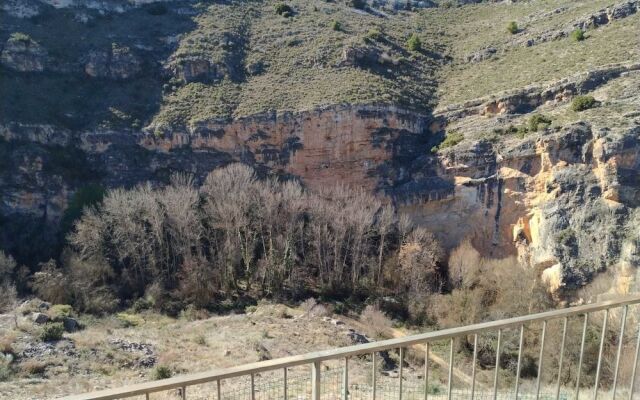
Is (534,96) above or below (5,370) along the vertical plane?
above

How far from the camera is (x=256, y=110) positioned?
2908 cm

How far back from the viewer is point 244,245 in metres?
24.7

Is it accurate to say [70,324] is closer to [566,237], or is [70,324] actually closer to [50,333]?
[50,333]

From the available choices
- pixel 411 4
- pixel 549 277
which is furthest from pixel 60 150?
pixel 411 4

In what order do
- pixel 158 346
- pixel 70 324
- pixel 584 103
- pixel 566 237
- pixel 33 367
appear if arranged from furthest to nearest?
pixel 584 103 < pixel 566 237 < pixel 70 324 < pixel 158 346 < pixel 33 367

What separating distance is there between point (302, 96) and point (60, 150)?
14508mm

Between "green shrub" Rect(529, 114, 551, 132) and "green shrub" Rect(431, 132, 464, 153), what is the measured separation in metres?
3.56

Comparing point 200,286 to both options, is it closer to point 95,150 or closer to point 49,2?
point 95,150

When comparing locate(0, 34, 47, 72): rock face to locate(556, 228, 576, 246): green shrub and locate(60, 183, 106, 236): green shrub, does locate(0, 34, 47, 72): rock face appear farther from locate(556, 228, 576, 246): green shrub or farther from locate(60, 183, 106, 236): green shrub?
locate(556, 228, 576, 246): green shrub

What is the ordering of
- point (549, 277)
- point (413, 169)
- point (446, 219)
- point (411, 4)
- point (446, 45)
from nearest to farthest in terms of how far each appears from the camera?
point (549, 277), point (446, 219), point (413, 169), point (446, 45), point (411, 4)

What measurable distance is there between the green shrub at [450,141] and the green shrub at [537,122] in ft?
11.7

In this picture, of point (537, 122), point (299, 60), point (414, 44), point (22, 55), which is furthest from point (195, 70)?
point (537, 122)

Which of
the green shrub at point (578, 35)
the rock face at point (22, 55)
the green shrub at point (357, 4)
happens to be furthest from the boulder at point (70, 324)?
the green shrub at point (357, 4)

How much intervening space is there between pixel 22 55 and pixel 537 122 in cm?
3142
